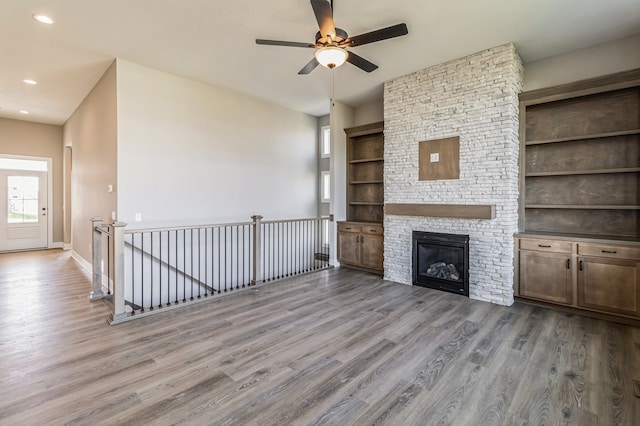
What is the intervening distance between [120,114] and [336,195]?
3780mm

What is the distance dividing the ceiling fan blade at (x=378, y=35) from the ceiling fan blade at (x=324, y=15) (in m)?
0.20

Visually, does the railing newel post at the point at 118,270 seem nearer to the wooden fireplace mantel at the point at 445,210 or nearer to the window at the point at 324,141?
the wooden fireplace mantel at the point at 445,210

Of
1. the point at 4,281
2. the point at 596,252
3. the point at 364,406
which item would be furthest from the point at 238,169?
the point at 596,252

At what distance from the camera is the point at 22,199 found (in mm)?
7887

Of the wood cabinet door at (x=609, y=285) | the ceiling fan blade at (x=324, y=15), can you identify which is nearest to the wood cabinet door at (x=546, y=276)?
the wood cabinet door at (x=609, y=285)

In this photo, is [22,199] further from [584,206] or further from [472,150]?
[584,206]

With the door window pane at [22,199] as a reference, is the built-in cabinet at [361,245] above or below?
below

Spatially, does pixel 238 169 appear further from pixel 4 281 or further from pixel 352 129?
pixel 4 281

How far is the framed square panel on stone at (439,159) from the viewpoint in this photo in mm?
4527

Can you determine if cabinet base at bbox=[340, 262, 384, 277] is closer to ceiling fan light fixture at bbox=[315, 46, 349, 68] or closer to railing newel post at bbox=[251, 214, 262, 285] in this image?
railing newel post at bbox=[251, 214, 262, 285]

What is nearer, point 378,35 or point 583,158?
point 378,35

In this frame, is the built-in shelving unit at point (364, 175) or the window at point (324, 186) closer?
the built-in shelving unit at point (364, 175)

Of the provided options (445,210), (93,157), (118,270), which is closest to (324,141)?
(445,210)

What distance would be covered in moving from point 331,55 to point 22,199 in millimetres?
9150
